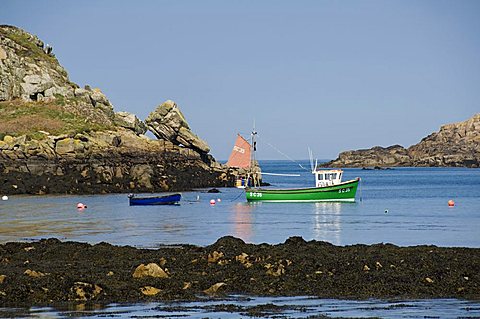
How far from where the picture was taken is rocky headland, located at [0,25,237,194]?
301 feet

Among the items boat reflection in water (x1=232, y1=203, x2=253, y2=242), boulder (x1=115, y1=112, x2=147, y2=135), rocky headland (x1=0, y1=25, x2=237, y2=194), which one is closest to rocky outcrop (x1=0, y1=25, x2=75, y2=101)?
rocky headland (x1=0, y1=25, x2=237, y2=194)

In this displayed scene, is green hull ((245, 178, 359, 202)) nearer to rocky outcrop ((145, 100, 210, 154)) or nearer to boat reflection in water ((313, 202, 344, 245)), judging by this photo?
boat reflection in water ((313, 202, 344, 245))

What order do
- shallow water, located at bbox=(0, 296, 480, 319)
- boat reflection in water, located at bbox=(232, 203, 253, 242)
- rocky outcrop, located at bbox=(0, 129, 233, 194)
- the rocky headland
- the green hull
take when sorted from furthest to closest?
1. the rocky headland
2. rocky outcrop, located at bbox=(0, 129, 233, 194)
3. the green hull
4. boat reflection in water, located at bbox=(232, 203, 253, 242)
5. shallow water, located at bbox=(0, 296, 480, 319)

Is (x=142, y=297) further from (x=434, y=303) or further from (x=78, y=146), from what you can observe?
(x=78, y=146)

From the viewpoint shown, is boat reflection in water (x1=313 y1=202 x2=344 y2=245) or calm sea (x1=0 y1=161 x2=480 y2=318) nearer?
calm sea (x1=0 y1=161 x2=480 y2=318)

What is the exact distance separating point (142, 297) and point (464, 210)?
49.0 m

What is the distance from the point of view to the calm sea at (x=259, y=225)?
1944cm

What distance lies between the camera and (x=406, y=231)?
46.2m

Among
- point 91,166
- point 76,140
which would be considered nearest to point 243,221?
point 91,166

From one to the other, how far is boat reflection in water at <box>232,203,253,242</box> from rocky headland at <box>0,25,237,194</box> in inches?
899

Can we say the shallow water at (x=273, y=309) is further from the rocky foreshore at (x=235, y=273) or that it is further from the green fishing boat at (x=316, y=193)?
the green fishing boat at (x=316, y=193)

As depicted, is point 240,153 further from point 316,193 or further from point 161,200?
point 161,200

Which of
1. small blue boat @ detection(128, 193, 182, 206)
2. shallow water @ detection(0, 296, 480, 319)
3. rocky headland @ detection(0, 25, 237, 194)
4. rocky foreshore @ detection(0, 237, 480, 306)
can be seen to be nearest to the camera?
shallow water @ detection(0, 296, 480, 319)

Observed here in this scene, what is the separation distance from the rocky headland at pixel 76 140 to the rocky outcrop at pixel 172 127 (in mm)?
127
